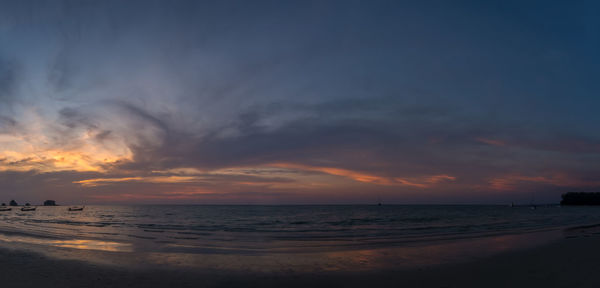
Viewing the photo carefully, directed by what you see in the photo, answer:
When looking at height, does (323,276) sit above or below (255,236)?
above

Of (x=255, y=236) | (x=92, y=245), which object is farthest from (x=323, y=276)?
(x=255, y=236)

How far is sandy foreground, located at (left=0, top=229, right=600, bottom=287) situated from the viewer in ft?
37.0

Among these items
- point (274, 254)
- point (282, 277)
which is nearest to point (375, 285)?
point (282, 277)

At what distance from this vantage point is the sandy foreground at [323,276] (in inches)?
444

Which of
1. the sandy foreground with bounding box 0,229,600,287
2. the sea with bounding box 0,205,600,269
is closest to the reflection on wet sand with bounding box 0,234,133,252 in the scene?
the sea with bounding box 0,205,600,269

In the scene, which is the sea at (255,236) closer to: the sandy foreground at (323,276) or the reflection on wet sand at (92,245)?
the reflection on wet sand at (92,245)

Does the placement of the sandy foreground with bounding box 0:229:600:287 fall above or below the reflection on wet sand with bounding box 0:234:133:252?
above

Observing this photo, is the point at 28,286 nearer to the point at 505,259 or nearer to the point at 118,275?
the point at 118,275

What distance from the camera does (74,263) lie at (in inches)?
586

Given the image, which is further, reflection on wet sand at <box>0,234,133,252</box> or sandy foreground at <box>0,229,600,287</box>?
reflection on wet sand at <box>0,234,133,252</box>

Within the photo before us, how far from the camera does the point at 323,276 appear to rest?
12594mm

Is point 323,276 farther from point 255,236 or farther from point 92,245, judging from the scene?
point 255,236

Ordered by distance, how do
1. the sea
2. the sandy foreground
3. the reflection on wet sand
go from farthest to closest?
the reflection on wet sand
the sea
the sandy foreground

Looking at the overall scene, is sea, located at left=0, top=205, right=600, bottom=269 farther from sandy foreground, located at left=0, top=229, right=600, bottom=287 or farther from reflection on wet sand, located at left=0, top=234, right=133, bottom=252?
sandy foreground, located at left=0, top=229, right=600, bottom=287
